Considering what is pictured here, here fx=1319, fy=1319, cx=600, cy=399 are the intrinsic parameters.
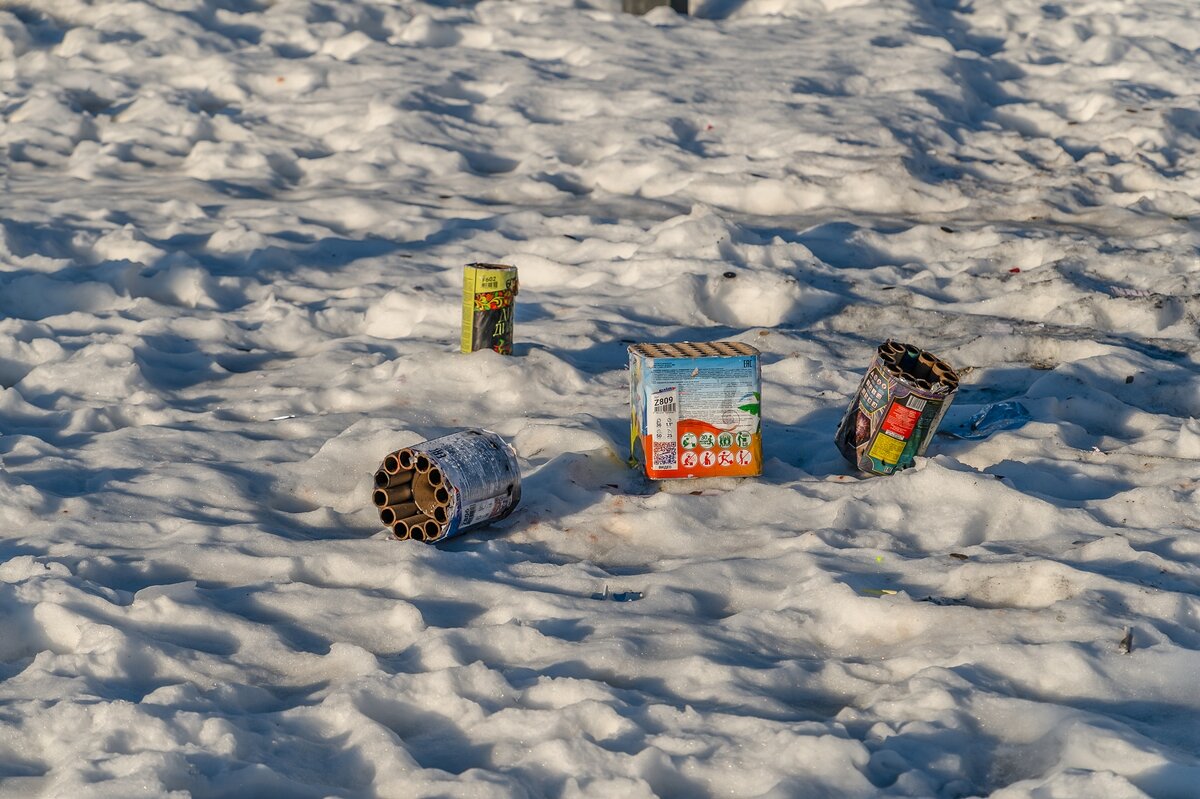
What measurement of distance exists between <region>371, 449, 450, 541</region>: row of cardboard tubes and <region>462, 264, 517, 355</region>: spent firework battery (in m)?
1.14

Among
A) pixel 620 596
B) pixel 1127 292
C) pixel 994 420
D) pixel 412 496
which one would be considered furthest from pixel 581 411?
pixel 1127 292

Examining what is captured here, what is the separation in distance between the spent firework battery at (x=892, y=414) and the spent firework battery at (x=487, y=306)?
1.35 m

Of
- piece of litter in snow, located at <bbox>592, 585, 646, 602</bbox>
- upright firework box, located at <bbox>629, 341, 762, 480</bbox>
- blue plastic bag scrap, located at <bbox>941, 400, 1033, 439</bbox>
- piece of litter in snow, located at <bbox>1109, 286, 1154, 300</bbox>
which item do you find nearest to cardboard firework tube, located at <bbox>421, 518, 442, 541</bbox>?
piece of litter in snow, located at <bbox>592, 585, 646, 602</bbox>

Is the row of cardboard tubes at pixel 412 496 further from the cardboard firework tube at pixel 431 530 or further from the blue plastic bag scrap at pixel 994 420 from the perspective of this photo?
the blue plastic bag scrap at pixel 994 420

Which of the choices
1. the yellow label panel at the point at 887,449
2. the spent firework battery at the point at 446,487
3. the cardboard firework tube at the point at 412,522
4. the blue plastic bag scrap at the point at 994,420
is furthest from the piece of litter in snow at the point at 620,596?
the blue plastic bag scrap at the point at 994,420

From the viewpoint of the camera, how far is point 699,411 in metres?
3.82

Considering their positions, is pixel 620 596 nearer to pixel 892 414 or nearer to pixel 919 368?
pixel 892 414

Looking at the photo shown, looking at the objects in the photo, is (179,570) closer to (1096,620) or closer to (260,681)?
(260,681)

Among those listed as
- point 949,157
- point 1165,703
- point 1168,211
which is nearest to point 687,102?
point 949,157

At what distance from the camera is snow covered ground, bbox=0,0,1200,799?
2646 mm

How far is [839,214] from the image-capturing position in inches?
257

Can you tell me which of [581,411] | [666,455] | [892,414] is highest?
[892,414]

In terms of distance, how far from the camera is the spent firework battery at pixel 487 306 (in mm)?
4633

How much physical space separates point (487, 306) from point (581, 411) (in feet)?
1.84
